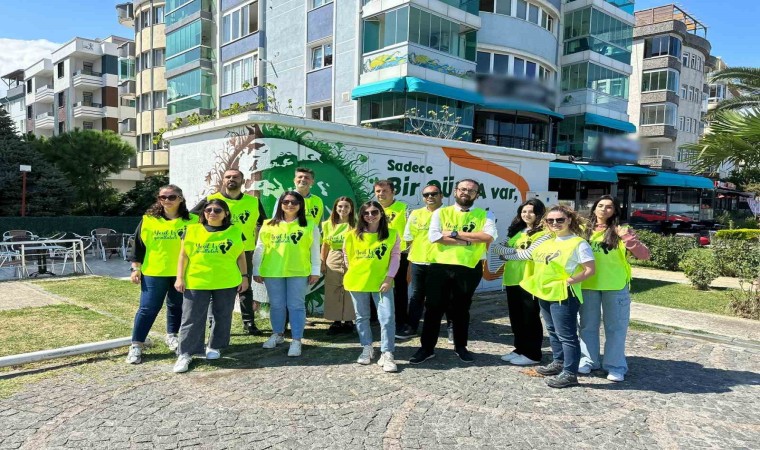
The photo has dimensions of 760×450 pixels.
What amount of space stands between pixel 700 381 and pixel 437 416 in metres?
2.72

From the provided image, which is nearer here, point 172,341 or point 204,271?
point 204,271

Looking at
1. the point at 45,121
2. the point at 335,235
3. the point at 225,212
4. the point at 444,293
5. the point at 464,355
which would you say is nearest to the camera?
the point at 225,212

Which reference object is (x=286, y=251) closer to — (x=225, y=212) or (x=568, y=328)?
(x=225, y=212)

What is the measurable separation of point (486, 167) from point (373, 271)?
4554 mm

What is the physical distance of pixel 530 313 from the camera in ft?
16.9

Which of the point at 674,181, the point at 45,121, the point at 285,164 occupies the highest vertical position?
the point at 45,121

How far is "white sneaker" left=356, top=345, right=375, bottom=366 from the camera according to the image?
5055mm

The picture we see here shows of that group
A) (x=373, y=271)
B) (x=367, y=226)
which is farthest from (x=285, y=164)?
(x=373, y=271)

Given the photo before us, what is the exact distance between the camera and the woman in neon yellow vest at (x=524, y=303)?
517cm

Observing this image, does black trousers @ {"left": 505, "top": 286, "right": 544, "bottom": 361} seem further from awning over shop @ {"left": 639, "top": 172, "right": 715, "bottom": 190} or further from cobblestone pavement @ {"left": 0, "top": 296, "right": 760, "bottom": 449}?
awning over shop @ {"left": 639, "top": 172, "right": 715, "bottom": 190}

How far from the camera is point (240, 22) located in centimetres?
2698

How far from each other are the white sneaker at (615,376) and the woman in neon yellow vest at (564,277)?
0.41 meters

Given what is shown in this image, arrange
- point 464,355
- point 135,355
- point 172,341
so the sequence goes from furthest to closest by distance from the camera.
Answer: point 172,341, point 464,355, point 135,355

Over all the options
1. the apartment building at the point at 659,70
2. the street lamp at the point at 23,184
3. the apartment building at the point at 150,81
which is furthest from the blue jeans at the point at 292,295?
the apartment building at the point at 659,70
